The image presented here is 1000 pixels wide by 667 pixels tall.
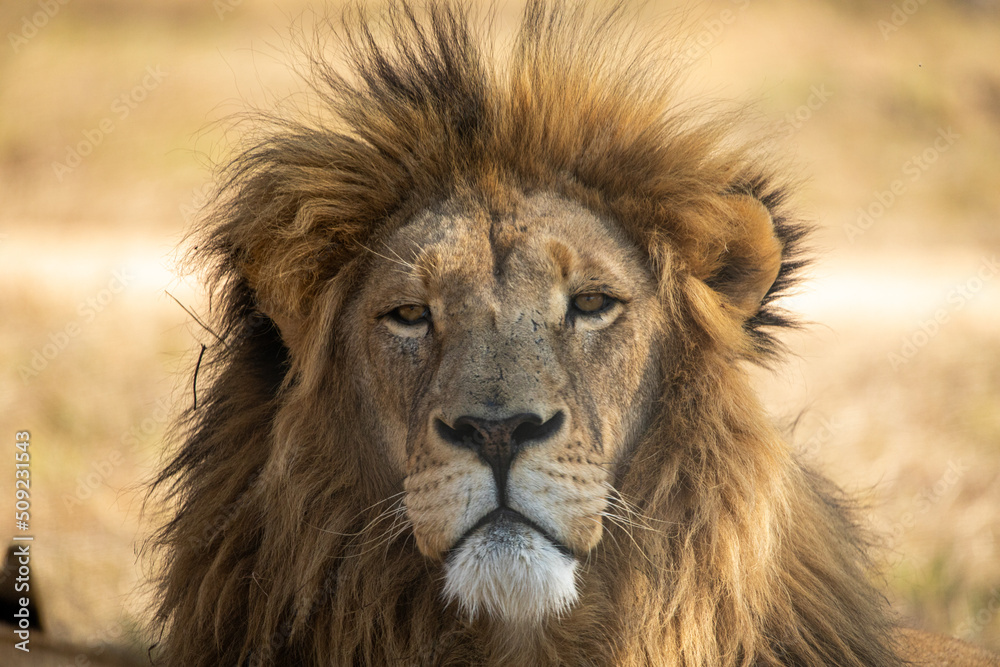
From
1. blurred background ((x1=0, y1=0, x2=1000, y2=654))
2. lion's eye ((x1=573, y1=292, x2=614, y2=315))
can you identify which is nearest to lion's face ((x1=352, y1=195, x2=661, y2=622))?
lion's eye ((x1=573, y1=292, x2=614, y2=315))

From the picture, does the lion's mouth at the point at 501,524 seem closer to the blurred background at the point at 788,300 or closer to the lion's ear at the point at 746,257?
the lion's ear at the point at 746,257

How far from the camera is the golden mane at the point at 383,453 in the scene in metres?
2.66

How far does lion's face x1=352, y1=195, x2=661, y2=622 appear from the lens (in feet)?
7.62

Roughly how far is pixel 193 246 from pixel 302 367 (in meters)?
0.57

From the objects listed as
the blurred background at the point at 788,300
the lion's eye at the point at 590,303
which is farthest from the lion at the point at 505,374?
the blurred background at the point at 788,300

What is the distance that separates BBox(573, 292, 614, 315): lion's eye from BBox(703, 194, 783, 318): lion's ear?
34 cm

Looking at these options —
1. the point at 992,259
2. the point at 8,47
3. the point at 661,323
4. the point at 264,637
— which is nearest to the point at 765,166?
the point at 661,323

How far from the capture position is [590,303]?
106 inches

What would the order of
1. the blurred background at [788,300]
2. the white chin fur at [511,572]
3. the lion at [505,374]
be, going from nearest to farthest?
1. the white chin fur at [511,572]
2. the lion at [505,374]
3. the blurred background at [788,300]

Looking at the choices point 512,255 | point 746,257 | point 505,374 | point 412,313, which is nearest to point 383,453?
point 412,313

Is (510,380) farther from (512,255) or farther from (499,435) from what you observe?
(512,255)

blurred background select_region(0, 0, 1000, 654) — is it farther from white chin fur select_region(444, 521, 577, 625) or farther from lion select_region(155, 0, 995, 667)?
white chin fur select_region(444, 521, 577, 625)

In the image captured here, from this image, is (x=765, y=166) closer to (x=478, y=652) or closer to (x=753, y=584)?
(x=753, y=584)

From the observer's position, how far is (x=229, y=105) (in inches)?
537
